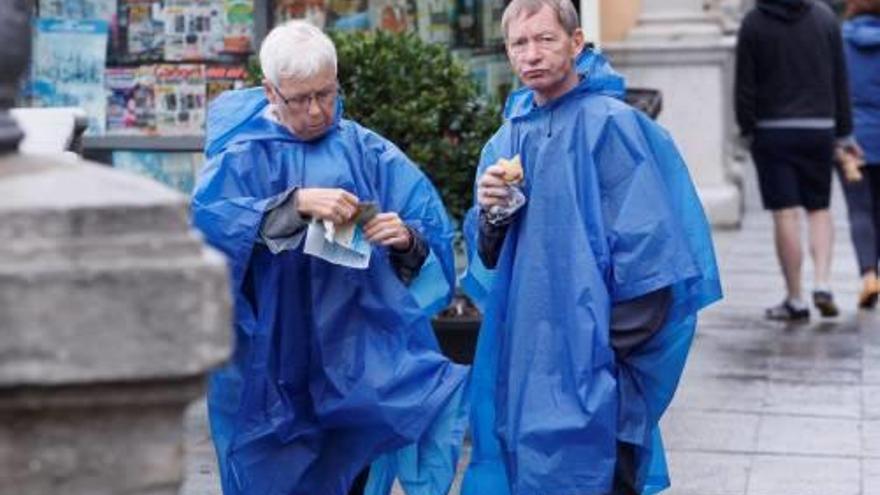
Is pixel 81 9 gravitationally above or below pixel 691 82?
above

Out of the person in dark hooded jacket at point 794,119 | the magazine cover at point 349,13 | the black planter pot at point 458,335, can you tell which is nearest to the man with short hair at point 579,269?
the black planter pot at point 458,335

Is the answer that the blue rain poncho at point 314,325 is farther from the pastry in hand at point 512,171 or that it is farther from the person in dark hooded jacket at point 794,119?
the person in dark hooded jacket at point 794,119

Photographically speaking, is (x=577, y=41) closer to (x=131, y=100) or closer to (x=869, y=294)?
(x=131, y=100)

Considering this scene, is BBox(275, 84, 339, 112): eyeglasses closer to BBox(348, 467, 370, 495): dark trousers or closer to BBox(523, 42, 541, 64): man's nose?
BBox(523, 42, 541, 64): man's nose

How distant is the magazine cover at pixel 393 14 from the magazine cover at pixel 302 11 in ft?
0.74

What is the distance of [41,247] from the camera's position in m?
2.76

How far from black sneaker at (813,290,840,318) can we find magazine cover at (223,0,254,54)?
3.13 meters

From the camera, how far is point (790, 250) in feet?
36.1

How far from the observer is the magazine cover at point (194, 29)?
9938mm

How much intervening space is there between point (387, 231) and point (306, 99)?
0.38 m

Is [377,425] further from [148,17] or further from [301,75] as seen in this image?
[148,17]

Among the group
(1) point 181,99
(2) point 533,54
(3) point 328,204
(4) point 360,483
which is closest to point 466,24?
(1) point 181,99

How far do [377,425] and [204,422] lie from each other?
2883 mm

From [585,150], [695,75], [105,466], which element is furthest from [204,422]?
[695,75]
